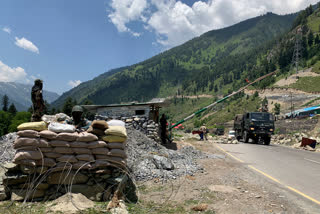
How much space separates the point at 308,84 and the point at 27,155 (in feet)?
347

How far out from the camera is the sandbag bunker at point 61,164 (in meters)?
5.30

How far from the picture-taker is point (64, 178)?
5352 mm

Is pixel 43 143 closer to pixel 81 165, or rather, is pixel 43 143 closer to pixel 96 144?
pixel 81 165

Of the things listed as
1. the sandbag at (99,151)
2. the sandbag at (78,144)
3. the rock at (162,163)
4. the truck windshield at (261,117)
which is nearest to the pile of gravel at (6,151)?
the sandbag at (78,144)

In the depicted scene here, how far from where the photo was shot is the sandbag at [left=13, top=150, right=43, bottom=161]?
208 inches

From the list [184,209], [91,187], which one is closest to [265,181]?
[184,209]

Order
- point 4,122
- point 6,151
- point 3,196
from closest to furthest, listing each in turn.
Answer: point 3,196
point 6,151
point 4,122

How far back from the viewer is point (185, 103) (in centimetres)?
18138

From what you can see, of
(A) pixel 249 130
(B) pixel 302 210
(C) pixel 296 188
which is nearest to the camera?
(B) pixel 302 210

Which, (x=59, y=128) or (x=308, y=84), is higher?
(x=308, y=84)

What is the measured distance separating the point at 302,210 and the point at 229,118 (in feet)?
315

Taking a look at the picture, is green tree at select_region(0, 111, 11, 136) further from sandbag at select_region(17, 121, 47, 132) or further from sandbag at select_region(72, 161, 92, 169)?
sandbag at select_region(72, 161, 92, 169)

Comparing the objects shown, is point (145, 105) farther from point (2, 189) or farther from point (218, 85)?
point (218, 85)

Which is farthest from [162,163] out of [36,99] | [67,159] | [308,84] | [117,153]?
[308,84]
